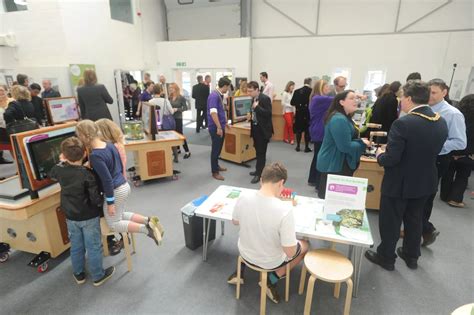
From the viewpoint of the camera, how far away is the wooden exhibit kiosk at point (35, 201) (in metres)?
2.08

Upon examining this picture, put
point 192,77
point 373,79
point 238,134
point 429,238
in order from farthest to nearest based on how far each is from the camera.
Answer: point 192,77
point 373,79
point 238,134
point 429,238

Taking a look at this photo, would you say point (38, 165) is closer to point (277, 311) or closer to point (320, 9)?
point (277, 311)

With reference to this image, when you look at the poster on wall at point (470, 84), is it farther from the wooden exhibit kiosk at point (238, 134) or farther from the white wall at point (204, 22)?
the white wall at point (204, 22)

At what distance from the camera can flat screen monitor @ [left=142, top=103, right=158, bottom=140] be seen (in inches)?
154

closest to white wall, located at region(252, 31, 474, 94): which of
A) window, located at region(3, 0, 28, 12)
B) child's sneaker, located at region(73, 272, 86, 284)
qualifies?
window, located at region(3, 0, 28, 12)

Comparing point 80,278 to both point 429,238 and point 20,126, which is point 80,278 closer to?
point 20,126

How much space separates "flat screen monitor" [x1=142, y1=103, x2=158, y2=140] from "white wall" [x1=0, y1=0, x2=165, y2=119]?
3.77 metres

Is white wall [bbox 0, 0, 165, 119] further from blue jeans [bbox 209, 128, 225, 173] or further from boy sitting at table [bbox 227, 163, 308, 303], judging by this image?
boy sitting at table [bbox 227, 163, 308, 303]

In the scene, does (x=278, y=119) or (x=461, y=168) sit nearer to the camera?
(x=461, y=168)

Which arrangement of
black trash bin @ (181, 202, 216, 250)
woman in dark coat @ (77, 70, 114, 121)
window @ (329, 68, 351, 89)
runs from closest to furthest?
black trash bin @ (181, 202, 216, 250) → woman in dark coat @ (77, 70, 114, 121) → window @ (329, 68, 351, 89)

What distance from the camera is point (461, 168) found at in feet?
11.8

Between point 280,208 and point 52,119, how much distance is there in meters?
4.37

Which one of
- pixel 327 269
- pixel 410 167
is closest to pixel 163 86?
pixel 410 167

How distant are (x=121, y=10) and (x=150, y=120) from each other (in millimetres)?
5910
